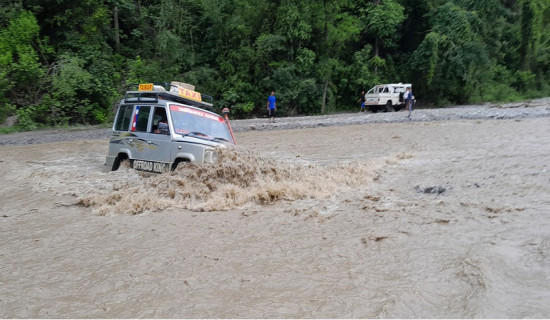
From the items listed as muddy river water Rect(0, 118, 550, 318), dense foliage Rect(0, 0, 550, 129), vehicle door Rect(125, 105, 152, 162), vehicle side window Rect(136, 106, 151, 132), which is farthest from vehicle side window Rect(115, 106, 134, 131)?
dense foliage Rect(0, 0, 550, 129)

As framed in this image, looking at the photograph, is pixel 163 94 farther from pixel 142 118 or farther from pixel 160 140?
pixel 160 140

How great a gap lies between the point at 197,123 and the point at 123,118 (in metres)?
1.89

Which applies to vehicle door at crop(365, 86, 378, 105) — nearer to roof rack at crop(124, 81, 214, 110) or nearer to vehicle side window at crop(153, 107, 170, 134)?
roof rack at crop(124, 81, 214, 110)

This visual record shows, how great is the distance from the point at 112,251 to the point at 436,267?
3752mm

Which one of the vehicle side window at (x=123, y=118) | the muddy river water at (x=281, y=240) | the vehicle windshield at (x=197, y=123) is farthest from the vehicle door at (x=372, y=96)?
the vehicle side window at (x=123, y=118)

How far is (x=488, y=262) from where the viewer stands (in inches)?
163

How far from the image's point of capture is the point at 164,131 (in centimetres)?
771

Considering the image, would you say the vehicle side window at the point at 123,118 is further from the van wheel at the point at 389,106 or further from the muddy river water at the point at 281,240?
the van wheel at the point at 389,106

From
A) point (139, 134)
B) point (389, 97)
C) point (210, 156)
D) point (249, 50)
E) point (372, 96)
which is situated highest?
point (249, 50)

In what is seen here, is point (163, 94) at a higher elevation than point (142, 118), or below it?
higher

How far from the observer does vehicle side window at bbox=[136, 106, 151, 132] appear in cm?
816

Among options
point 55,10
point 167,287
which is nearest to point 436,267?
point 167,287

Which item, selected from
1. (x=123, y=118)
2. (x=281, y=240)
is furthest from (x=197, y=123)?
(x=281, y=240)

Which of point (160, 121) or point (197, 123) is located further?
point (197, 123)
